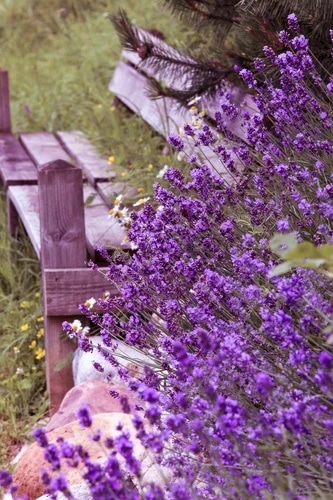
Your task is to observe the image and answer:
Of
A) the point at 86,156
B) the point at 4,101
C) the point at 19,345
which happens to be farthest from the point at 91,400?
the point at 4,101

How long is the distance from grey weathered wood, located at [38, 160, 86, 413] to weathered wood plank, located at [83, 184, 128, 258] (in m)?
0.11

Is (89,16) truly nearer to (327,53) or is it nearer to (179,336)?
(327,53)

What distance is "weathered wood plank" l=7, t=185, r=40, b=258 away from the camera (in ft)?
13.5

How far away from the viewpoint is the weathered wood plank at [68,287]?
144 inches

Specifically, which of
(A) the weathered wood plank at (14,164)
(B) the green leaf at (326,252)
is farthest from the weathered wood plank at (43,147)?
(B) the green leaf at (326,252)

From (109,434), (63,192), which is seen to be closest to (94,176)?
(63,192)

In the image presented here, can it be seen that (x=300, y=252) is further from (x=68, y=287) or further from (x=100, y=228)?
(x=100, y=228)

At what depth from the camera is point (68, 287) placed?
12.1 feet

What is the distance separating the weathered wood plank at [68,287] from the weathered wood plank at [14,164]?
4.22 feet

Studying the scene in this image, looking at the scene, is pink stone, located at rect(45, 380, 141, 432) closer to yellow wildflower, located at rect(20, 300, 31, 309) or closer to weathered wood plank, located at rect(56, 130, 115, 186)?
yellow wildflower, located at rect(20, 300, 31, 309)

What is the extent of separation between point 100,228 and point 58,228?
367 mm

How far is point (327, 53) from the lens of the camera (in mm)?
3490

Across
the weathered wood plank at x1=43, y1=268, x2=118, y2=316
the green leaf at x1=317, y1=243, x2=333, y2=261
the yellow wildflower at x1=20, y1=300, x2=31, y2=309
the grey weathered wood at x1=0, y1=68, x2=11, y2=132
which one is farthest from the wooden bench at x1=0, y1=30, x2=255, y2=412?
the green leaf at x1=317, y1=243, x2=333, y2=261

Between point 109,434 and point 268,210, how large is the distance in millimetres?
833
